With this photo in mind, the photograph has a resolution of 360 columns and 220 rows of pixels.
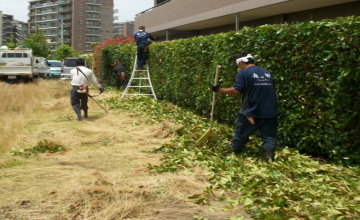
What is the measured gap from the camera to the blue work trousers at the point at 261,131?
6289mm

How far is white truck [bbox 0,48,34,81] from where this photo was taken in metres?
24.7

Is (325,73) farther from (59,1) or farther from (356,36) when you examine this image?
(59,1)

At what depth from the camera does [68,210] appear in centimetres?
430

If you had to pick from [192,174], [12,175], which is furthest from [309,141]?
[12,175]

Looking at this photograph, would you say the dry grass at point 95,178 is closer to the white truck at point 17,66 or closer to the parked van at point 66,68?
the white truck at point 17,66

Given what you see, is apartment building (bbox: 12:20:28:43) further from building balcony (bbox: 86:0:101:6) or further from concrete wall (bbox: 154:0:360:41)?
concrete wall (bbox: 154:0:360:41)

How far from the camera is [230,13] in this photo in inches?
718

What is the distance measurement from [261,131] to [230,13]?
12636 millimetres

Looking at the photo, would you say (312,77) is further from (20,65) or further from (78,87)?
(20,65)

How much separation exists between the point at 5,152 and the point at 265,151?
4150 mm

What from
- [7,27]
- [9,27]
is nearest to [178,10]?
[7,27]

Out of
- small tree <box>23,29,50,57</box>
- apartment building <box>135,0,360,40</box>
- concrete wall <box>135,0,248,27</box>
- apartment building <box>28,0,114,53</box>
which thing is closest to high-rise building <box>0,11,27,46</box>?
apartment building <box>28,0,114,53</box>

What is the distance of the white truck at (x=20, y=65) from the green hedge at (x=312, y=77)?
1907 centimetres

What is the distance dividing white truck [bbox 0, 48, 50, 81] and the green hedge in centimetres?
1907
